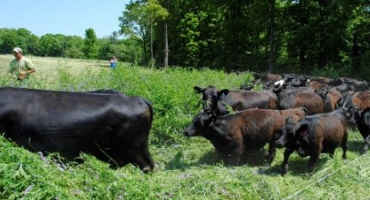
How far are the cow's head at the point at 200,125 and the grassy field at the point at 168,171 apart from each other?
614 mm

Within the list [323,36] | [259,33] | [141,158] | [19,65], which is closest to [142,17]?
[259,33]

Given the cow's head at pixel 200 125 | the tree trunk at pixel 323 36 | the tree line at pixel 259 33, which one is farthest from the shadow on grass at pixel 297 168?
the tree trunk at pixel 323 36

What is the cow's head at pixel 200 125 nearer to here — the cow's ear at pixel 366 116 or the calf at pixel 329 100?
the cow's ear at pixel 366 116

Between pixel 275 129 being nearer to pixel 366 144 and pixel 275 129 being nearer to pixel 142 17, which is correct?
pixel 366 144

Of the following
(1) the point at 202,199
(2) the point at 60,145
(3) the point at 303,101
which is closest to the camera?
(1) the point at 202,199

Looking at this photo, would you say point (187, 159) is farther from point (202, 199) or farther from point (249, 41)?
point (249, 41)

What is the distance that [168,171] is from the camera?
603cm

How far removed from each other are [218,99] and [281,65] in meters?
27.8

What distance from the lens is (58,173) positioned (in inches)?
132

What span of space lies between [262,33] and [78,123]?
130ft

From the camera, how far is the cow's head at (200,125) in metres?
6.82

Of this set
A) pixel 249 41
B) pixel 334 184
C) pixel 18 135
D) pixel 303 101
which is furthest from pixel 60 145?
pixel 249 41

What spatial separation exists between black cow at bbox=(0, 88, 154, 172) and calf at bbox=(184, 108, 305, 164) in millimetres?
1976

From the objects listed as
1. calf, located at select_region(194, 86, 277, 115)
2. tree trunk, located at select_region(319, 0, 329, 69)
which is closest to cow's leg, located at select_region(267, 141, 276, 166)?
calf, located at select_region(194, 86, 277, 115)
